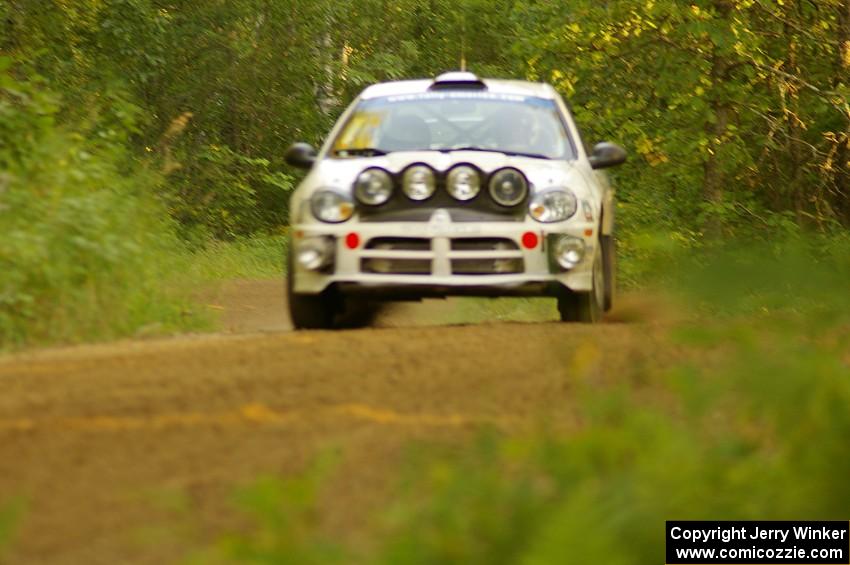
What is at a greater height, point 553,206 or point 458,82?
point 458,82

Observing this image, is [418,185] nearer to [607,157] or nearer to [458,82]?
[607,157]

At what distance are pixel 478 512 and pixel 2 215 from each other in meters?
6.50

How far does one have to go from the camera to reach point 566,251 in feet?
32.7

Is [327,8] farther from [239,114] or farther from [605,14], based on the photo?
[605,14]

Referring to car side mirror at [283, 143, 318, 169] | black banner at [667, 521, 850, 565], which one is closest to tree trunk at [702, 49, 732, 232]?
car side mirror at [283, 143, 318, 169]

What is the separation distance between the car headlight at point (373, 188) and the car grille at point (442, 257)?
222 mm

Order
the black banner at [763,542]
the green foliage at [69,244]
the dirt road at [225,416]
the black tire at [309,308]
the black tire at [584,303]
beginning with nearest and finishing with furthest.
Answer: the black banner at [763,542], the dirt road at [225,416], the green foliage at [69,244], the black tire at [309,308], the black tire at [584,303]

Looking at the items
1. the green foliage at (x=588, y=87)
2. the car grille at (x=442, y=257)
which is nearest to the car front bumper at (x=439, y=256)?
the car grille at (x=442, y=257)

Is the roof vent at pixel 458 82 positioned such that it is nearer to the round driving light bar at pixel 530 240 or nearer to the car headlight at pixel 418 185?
the car headlight at pixel 418 185

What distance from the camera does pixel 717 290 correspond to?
15.5 feet

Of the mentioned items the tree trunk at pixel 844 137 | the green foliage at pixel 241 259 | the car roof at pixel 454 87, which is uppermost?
the car roof at pixel 454 87

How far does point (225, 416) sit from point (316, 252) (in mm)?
3976

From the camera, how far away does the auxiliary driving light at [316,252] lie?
390 inches

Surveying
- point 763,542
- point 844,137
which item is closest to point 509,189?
point 763,542
